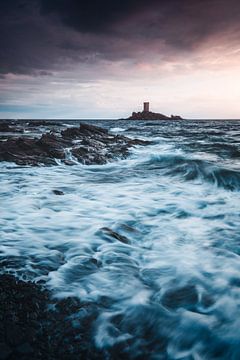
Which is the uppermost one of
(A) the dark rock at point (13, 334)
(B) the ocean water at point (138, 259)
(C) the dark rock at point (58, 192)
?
(C) the dark rock at point (58, 192)

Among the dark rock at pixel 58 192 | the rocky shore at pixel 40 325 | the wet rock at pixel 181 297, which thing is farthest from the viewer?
the dark rock at pixel 58 192

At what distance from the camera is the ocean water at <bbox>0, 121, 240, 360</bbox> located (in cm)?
204

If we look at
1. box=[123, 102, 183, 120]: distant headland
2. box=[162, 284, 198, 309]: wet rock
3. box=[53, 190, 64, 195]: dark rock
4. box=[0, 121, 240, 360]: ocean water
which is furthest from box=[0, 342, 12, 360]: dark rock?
box=[123, 102, 183, 120]: distant headland

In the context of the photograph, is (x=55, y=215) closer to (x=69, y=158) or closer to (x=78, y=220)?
(x=78, y=220)

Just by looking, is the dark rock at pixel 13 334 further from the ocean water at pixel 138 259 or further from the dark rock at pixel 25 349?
the ocean water at pixel 138 259

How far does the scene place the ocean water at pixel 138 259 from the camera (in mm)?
2037

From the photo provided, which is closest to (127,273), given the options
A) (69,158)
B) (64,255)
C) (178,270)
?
(178,270)

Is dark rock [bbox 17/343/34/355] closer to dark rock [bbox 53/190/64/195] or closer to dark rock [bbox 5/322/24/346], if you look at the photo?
dark rock [bbox 5/322/24/346]

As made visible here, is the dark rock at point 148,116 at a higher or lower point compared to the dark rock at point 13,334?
higher

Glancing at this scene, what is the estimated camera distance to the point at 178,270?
2949 millimetres

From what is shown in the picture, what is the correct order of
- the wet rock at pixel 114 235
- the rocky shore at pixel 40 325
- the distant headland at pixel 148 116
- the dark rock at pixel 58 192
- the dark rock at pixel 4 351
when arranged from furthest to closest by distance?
the distant headland at pixel 148 116 → the dark rock at pixel 58 192 → the wet rock at pixel 114 235 → the rocky shore at pixel 40 325 → the dark rock at pixel 4 351

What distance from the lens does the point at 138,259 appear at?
10.3ft

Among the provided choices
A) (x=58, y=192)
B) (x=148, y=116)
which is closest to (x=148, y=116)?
(x=148, y=116)

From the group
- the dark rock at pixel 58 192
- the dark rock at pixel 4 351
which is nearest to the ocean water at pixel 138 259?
the dark rock at pixel 58 192
